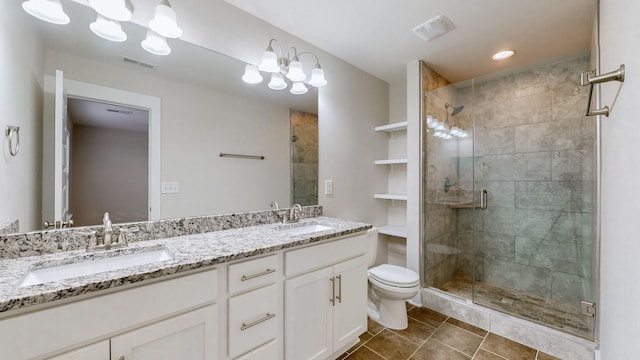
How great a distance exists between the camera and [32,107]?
1110 millimetres

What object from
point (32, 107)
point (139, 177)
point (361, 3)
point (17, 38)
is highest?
point (361, 3)

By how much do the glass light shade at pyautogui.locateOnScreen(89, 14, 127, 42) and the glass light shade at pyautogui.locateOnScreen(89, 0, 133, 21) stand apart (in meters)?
0.07

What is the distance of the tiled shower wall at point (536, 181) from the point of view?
2.17 m

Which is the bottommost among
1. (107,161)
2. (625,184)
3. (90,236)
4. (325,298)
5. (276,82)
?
(325,298)

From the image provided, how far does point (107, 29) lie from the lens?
→ 4.05 feet

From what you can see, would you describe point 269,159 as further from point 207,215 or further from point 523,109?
point 523,109

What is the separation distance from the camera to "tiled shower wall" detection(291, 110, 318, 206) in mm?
2057

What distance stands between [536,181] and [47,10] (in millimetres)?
3671

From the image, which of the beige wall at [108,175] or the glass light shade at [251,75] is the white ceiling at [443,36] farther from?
the beige wall at [108,175]

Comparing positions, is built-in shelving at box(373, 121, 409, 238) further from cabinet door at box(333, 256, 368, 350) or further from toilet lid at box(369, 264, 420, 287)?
cabinet door at box(333, 256, 368, 350)

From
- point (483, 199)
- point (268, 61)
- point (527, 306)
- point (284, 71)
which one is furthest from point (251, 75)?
point (527, 306)

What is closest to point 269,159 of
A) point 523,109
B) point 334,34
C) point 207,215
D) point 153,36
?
point 207,215

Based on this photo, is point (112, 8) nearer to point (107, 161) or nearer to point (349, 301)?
point (107, 161)

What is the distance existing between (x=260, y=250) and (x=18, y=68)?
130 cm
